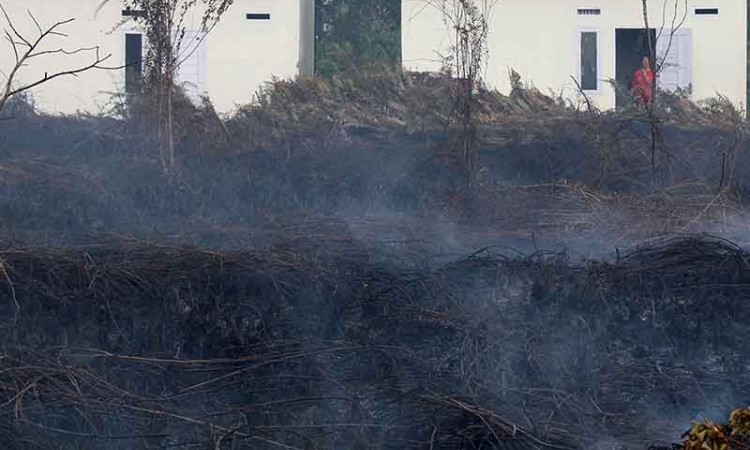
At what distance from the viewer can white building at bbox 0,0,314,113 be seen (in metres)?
15.7

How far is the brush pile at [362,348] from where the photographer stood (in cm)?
648

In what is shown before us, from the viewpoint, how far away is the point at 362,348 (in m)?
7.31

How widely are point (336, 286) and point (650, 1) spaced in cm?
1003

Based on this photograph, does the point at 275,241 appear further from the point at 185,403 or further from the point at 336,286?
the point at 185,403

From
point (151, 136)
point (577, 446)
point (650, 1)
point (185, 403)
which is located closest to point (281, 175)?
point (151, 136)

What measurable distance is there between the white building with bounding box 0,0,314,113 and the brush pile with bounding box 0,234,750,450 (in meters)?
7.74

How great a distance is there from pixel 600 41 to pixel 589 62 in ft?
1.10

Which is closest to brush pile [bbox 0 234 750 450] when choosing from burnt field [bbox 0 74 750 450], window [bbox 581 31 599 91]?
burnt field [bbox 0 74 750 450]

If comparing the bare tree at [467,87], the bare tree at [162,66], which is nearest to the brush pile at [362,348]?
the bare tree at [467,87]

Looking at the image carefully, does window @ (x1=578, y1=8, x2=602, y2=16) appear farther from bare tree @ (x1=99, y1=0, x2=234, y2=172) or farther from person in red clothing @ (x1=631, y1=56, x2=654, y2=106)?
bare tree @ (x1=99, y1=0, x2=234, y2=172)

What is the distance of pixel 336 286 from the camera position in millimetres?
7949

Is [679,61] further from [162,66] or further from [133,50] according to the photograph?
[162,66]

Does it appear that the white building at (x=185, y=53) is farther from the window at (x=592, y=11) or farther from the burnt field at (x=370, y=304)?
the burnt field at (x=370, y=304)

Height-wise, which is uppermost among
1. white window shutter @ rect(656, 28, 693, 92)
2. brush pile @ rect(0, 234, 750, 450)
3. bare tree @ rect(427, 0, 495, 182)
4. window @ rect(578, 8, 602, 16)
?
window @ rect(578, 8, 602, 16)
